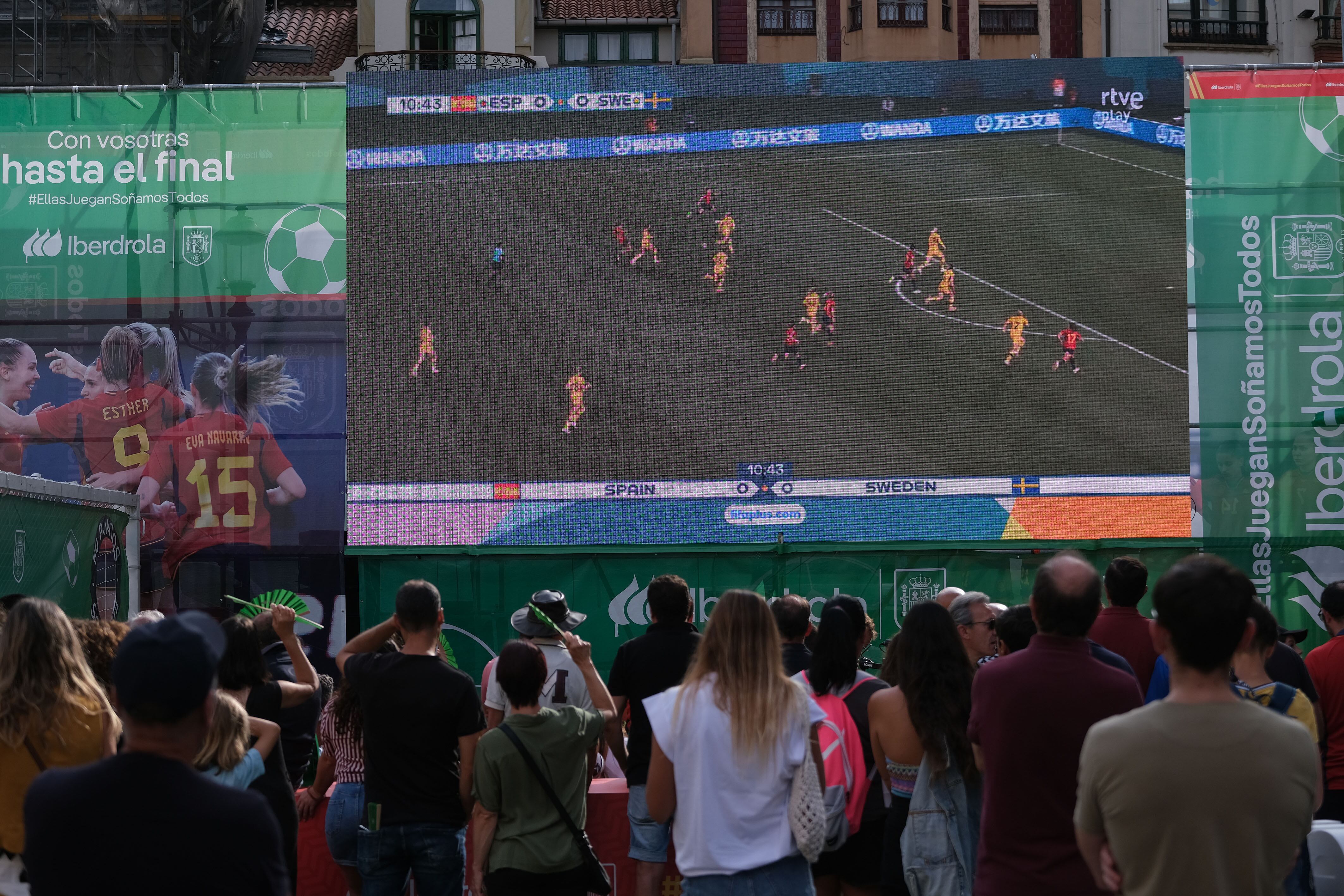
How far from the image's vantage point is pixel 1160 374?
13.7 m

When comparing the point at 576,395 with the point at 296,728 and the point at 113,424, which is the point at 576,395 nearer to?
the point at 113,424

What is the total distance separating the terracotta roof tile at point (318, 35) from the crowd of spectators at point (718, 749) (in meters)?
19.9

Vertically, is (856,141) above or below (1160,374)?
above

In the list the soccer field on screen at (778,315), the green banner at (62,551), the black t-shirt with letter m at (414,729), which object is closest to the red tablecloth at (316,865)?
the black t-shirt with letter m at (414,729)

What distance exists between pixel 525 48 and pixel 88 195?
11.0 m

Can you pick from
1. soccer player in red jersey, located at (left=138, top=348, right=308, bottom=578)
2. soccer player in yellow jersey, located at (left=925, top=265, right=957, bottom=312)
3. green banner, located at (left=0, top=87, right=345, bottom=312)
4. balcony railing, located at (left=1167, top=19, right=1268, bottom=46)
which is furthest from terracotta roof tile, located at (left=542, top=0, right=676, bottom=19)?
A: soccer player in red jersey, located at (left=138, top=348, right=308, bottom=578)

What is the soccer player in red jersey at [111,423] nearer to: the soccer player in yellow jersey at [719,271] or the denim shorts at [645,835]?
the soccer player in yellow jersey at [719,271]

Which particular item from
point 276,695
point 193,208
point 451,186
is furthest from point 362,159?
point 276,695

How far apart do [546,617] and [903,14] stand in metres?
20.0

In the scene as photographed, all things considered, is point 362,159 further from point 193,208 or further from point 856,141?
point 856,141

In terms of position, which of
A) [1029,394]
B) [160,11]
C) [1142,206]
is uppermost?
[160,11]

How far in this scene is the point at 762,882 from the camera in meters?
3.62

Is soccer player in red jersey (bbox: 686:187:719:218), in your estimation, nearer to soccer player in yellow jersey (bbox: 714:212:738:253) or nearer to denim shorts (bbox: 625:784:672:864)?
soccer player in yellow jersey (bbox: 714:212:738:253)

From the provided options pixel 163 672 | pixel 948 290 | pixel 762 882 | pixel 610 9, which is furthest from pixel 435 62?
pixel 163 672
